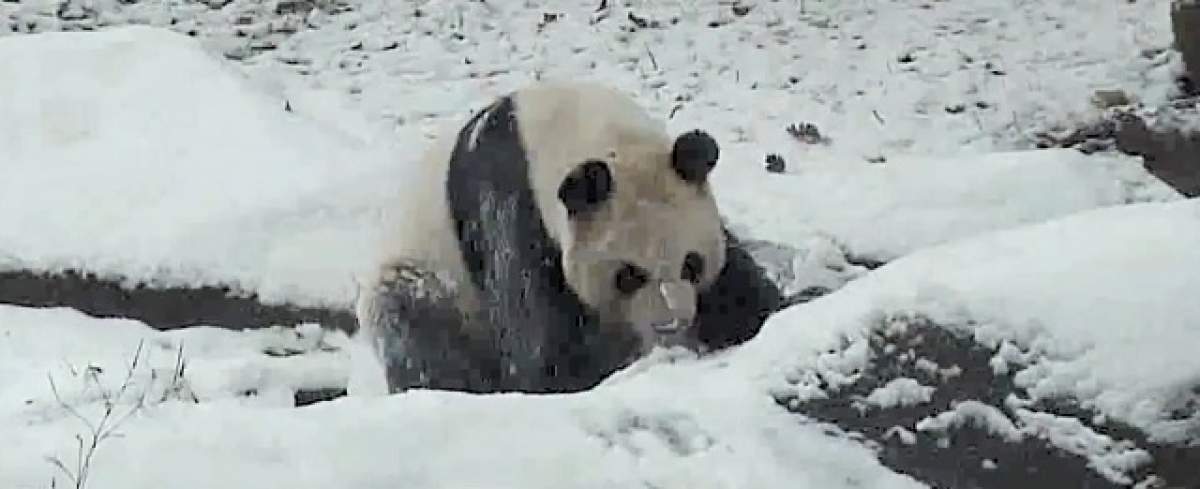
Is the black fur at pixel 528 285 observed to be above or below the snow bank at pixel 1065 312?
below

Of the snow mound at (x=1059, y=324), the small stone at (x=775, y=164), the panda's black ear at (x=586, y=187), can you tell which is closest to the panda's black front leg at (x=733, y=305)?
the panda's black ear at (x=586, y=187)

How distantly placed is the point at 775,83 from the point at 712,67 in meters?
0.47

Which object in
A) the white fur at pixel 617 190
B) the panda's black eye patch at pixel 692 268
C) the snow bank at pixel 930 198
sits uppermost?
the white fur at pixel 617 190

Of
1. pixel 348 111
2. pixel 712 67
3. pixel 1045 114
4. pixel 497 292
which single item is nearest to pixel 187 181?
pixel 348 111

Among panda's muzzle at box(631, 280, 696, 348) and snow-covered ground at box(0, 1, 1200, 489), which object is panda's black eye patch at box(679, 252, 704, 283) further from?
snow-covered ground at box(0, 1, 1200, 489)

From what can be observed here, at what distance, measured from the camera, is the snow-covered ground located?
320 cm

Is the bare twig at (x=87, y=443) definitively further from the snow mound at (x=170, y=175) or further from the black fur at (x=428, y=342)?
the snow mound at (x=170, y=175)

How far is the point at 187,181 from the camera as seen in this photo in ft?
24.9

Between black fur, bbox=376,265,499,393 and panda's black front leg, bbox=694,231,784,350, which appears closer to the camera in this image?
panda's black front leg, bbox=694,231,784,350

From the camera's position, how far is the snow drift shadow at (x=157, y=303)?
676 centimetres

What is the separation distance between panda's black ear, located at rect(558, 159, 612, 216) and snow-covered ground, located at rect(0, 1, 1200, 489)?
0.53 m

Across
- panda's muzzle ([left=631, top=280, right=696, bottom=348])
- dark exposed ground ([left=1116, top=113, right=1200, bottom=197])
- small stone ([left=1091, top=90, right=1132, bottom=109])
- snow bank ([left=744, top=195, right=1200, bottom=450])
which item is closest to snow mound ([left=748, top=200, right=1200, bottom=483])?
snow bank ([left=744, top=195, right=1200, bottom=450])

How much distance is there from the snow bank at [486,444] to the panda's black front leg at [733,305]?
3.36 feet

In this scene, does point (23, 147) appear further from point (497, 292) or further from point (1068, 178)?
point (1068, 178)
